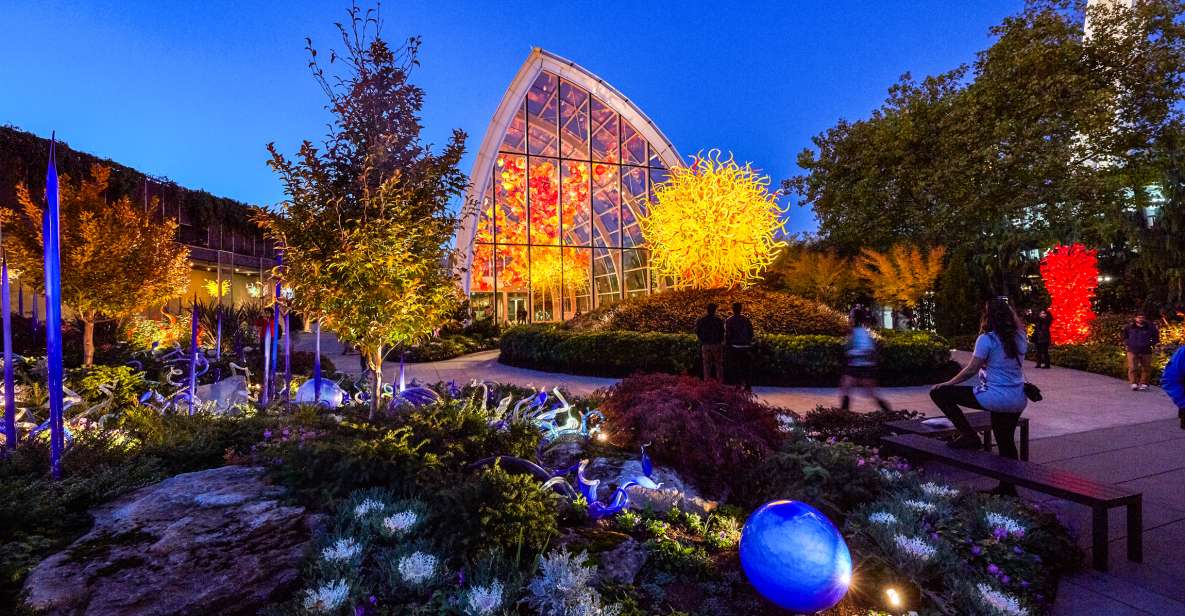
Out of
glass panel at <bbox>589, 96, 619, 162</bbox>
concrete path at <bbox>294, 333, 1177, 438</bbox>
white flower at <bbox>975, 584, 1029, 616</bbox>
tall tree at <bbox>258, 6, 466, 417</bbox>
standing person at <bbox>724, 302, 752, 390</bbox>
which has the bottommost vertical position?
concrete path at <bbox>294, 333, 1177, 438</bbox>

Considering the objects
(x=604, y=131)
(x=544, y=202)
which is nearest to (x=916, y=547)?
(x=544, y=202)

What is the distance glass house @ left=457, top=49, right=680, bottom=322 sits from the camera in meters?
22.7

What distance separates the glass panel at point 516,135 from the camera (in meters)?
23.3

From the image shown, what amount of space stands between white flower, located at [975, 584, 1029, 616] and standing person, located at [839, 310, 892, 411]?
14.5ft

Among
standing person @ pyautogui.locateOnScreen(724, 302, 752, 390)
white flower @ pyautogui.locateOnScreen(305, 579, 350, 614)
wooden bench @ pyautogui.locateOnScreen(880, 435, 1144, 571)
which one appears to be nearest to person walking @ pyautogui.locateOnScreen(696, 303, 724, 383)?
standing person @ pyautogui.locateOnScreen(724, 302, 752, 390)

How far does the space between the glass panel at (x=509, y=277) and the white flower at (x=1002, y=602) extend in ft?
69.2

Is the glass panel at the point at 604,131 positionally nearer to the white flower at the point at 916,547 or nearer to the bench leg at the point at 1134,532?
the bench leg at the point at 1134,532

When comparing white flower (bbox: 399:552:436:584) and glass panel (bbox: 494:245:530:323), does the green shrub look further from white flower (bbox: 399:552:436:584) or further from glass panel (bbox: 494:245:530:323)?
white flower (bbox: 399:552:436:584)

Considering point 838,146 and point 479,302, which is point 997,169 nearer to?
point 838,146

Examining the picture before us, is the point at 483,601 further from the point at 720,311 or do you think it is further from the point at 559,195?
the point at 559,195

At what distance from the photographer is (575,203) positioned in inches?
942

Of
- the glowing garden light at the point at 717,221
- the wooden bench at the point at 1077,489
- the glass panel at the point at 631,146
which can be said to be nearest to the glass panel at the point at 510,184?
the glass panel at the point at 631,146

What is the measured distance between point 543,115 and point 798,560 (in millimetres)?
24190

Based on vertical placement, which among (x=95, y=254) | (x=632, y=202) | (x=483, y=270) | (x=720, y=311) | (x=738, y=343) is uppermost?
(x=632, y=202)
